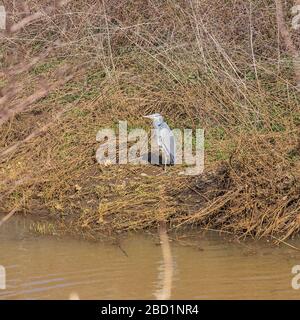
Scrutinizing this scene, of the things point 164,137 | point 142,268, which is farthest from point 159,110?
point 142,268

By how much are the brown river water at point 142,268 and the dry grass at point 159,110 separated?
0.92 ft

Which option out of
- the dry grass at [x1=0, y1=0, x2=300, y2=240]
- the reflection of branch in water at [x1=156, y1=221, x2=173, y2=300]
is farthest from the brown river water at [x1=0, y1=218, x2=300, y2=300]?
the dry grass at [x1=0, y1=0, x2=300, y2=240]

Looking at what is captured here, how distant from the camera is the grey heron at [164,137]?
6.76 meters

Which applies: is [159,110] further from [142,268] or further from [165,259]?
[142,268]

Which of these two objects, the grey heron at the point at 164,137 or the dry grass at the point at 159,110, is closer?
the dry grass at the point at 159,110

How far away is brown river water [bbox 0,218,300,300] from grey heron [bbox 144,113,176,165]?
3.56ft

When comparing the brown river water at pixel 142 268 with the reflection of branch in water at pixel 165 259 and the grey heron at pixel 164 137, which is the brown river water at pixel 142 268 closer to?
the reflection of branch in water at pixel 165 259

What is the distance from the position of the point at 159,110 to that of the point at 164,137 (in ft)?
2.78

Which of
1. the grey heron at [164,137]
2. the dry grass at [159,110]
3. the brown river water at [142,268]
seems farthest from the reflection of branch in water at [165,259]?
the grey heron at [164,137]

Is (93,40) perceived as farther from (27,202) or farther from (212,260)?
(212,260)

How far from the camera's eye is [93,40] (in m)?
7.73

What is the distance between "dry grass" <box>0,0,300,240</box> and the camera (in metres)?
5.95

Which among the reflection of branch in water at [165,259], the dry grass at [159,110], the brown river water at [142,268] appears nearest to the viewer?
the reflection of branch in water at [165,259]

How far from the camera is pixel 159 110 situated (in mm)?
7562
